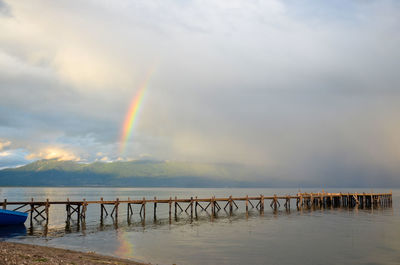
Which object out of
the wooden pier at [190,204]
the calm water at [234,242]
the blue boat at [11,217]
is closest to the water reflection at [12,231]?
the calm water at [234,242]

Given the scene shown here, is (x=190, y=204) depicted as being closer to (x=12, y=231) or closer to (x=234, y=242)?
(x=234, y=242)

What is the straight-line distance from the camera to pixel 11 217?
154 feet

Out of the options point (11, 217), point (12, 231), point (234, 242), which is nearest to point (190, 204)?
point (234, 242)

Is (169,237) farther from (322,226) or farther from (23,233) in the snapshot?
(322,226)

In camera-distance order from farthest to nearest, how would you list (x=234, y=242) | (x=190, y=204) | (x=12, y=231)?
(x=190, y=204) < (x=12, y=231) < (x=234, y=242)

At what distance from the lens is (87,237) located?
3997 cm

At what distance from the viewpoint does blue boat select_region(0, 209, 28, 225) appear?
4594 centimetres

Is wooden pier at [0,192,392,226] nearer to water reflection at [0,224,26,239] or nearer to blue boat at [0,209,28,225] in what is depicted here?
blue boat at [0,209,28,225]

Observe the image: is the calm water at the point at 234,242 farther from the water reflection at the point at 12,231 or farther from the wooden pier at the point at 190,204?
the wooden pier at the point at 190,204

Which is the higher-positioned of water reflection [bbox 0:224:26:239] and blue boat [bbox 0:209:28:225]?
blue boat [bbox 0:209:28:225]

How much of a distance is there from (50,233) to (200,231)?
20.5 metres

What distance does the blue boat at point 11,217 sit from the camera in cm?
4594

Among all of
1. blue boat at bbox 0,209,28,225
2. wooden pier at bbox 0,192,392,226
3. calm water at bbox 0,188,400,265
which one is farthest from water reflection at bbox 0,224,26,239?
wooden pier at bbox 0,192,392,226

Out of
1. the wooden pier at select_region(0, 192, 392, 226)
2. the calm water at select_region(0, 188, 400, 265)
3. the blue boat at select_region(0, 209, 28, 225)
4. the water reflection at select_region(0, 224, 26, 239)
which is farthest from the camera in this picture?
the wooden pier at select_region(0, 192, 392, 226)
